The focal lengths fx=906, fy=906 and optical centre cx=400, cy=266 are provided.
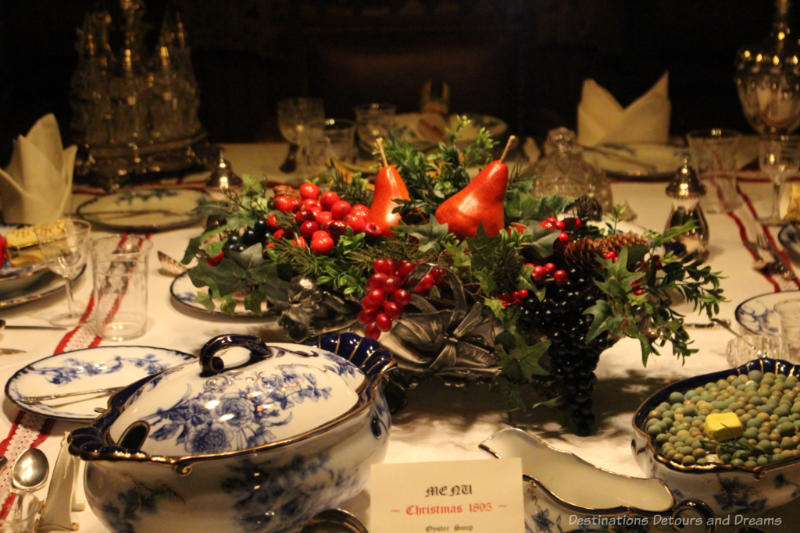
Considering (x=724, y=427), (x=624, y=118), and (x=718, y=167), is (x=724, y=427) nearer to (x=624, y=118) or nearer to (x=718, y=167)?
(x=718, y=167)

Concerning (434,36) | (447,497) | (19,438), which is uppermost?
(434,36)

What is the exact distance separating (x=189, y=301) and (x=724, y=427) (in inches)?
31.3

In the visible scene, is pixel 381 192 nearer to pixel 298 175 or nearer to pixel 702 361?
pixel 702 361

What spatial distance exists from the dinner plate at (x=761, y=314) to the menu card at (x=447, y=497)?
57 cm

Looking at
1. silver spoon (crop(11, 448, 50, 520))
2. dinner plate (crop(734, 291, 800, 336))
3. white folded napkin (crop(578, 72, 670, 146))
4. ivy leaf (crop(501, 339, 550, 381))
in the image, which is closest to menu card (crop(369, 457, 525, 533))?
ivy leaf (crop(501, 339, 550, 381))

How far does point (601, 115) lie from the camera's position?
2102 mm

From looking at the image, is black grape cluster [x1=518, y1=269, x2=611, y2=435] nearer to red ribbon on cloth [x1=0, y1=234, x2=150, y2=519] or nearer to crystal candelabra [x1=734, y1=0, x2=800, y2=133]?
red ribbon on cloth [x1=0, y1=234, x2=150, y2=519]

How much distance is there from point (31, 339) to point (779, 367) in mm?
931

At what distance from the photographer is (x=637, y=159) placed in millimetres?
2004

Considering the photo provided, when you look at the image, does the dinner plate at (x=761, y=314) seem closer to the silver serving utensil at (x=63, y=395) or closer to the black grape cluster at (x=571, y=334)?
the black grape cluster at (x=571, y=334)

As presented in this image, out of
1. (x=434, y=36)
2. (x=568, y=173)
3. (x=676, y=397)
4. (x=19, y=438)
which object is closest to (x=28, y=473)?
(x=19, y=438)

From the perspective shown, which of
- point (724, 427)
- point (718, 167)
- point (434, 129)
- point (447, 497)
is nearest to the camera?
point (447, 497)

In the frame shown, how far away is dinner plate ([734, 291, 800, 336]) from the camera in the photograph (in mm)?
1136

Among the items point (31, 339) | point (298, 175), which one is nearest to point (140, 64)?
point (298, 175)
